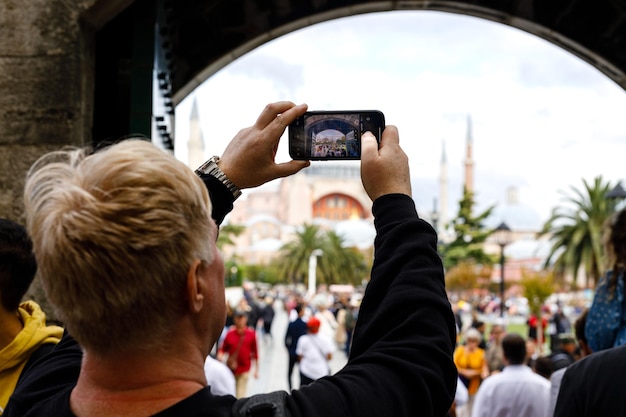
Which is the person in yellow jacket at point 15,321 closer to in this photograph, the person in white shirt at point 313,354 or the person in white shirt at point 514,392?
the person in white shirt at point 514,392

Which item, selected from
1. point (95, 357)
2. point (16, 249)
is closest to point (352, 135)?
point (95, 357)

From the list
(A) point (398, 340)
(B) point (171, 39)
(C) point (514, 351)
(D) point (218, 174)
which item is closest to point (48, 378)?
(D) point (218, 174)

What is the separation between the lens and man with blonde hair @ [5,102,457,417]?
1.28 meters

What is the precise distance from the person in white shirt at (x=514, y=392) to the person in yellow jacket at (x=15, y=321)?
14.1 ft

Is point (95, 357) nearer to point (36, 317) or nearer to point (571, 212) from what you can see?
point (36, 317)

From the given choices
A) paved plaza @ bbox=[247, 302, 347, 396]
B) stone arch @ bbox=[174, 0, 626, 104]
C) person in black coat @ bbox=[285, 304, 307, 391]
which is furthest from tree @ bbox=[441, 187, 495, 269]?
stone arch @ bbox=[174, 0, 626, 104]

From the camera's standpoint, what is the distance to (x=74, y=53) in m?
4.08

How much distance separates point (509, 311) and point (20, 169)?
4485 cm


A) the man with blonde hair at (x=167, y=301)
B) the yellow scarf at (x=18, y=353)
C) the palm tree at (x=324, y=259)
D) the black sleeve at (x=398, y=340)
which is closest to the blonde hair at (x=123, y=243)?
the man with blonde hair at (x=167, y=301)

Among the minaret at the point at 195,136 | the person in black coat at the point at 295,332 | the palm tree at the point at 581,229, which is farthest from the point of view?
the minaret at the point at 195,136

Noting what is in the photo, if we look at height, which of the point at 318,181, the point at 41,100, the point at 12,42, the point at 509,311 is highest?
the point at 318,181

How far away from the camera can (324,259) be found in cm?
8081

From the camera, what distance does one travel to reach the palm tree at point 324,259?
8056cm

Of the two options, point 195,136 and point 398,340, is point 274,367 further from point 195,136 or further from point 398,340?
point 195,136
